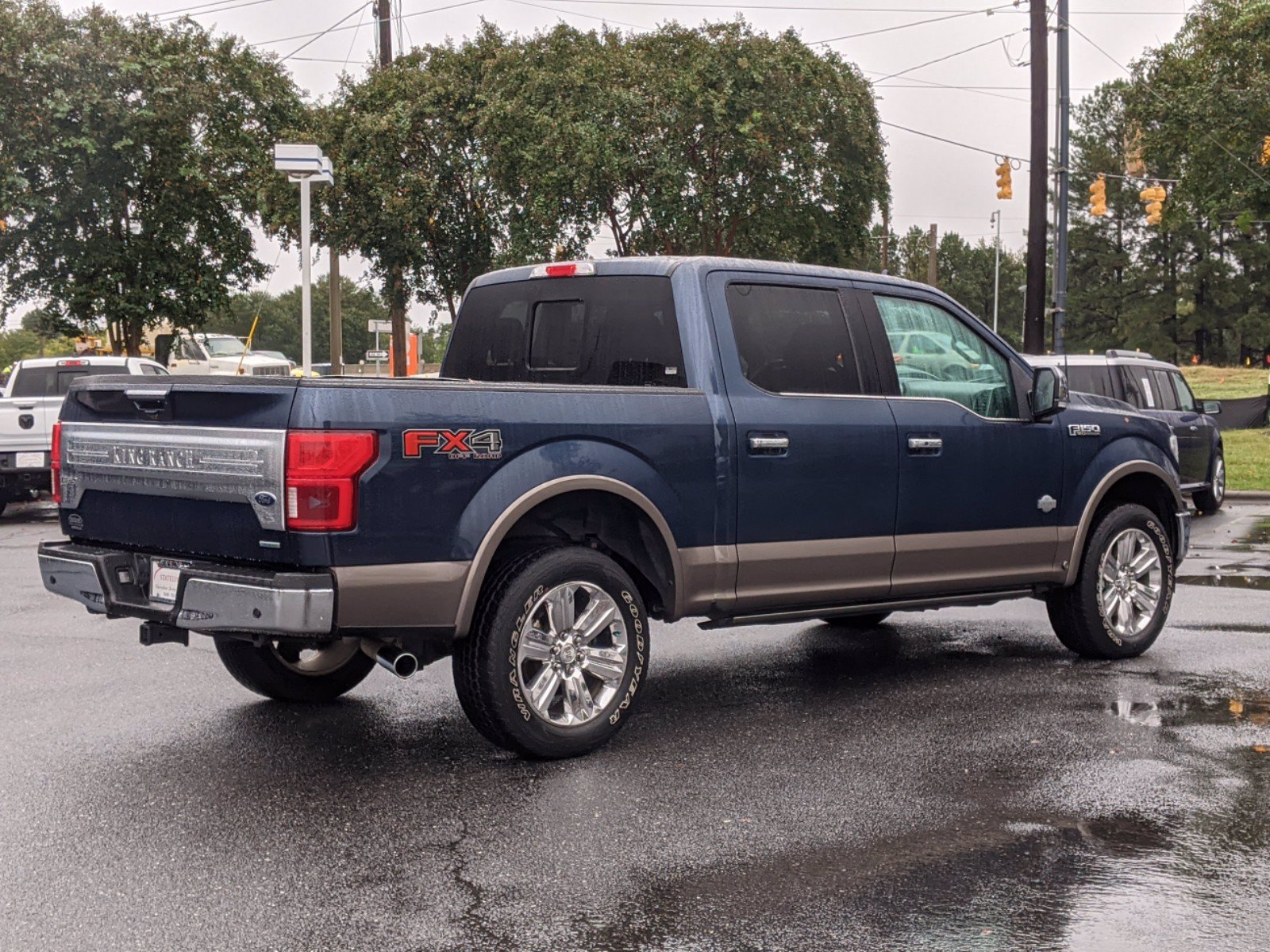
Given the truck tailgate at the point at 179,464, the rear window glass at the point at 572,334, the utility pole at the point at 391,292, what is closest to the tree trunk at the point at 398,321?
the utility pole at the point at 391,292

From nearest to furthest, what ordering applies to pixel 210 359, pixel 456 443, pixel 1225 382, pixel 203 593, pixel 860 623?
pixel 203 593, pixel 456 443, pixel 860 623, pixel 210 359, pixel 1225 382

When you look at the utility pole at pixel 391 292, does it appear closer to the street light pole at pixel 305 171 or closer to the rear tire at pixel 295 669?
the street light pole at pixel 305 171

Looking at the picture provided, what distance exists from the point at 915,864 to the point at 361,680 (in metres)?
3.65

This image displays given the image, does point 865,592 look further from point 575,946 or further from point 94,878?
point 94,878

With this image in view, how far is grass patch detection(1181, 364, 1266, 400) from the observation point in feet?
174

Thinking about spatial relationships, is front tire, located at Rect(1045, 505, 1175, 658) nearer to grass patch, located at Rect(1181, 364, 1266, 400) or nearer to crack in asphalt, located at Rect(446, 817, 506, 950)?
crack in asphalt, located at Rect(446, 817, 506, 950)

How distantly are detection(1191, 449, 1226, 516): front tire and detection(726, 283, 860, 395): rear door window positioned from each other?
11426 mm

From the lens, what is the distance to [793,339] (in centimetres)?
667

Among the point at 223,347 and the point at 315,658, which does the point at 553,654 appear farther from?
the point at 223,347

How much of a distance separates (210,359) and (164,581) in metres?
35.1

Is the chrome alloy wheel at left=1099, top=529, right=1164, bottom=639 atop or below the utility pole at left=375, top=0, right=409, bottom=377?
below

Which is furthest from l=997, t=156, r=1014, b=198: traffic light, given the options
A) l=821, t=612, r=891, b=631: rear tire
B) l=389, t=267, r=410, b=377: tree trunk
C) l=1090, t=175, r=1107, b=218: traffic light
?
l=821, t=612, r=891, b=631: rear tire

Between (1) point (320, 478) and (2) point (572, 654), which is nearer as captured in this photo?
(1) point (320, 478)

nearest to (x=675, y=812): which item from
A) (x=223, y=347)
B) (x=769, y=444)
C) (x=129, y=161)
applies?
(x=769, y=444)
